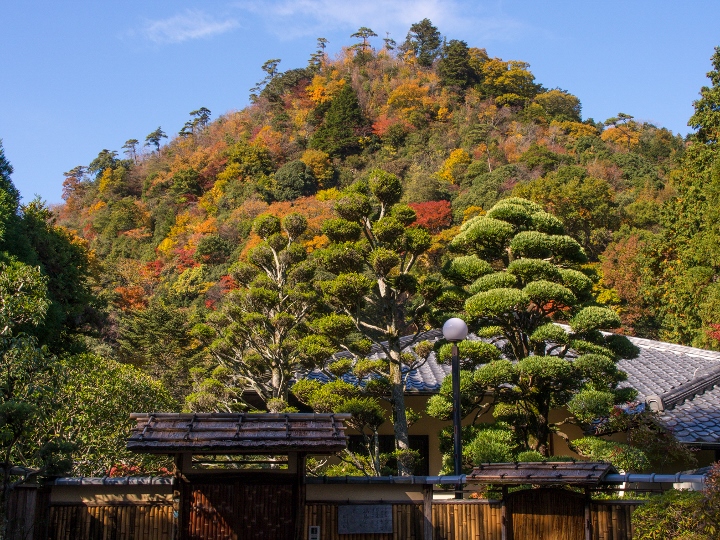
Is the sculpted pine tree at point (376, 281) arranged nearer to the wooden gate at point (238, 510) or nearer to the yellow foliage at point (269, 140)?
the wooden gate at point (238, 510)

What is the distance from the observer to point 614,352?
11359 mm

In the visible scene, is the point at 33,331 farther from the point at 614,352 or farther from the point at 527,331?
the point at 614,352

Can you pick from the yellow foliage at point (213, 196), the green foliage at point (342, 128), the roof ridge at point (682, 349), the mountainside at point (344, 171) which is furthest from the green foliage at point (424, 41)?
the roof ridge at point (682, 349)

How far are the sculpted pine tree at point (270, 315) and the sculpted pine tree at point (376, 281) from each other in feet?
5.21

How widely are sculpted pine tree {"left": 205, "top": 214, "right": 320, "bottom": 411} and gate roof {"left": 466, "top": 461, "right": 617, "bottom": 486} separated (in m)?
5.72

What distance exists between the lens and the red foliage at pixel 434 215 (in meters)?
40.0

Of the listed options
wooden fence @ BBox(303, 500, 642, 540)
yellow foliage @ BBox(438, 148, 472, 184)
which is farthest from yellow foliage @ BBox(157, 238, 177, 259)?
wooden fence @ BBox(303, 500, 642, 540)

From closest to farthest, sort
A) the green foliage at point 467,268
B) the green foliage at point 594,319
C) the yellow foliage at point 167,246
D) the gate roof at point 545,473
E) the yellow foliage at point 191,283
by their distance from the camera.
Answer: the gate roof at point 545,473
the green foliage at point 594,319
the green foliage at point 467,268
the yellow foliage at point 191,283
the yellow foliage at point 167,246

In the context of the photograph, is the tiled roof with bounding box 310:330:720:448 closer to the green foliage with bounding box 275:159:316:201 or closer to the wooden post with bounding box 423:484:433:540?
the wooden post with bounding box 423:484:433:540

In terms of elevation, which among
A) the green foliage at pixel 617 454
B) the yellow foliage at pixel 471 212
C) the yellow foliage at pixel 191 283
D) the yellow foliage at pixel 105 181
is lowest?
the green foliage at pixel 617 454

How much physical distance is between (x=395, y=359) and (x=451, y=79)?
62.0 meters

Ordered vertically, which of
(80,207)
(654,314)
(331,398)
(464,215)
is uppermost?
(80,207)

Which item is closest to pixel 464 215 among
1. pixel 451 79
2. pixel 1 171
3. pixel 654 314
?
pixel 654 314

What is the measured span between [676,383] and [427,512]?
747cm
